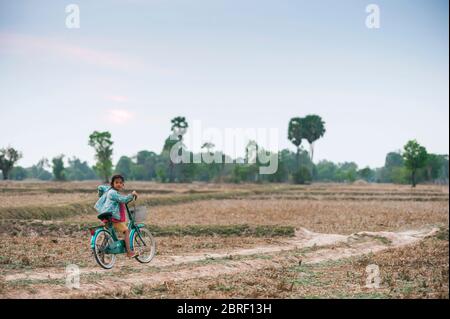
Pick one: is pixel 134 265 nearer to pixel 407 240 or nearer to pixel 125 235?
pixel 125 235

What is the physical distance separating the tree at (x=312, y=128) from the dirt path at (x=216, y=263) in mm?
96556

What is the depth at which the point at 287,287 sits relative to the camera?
366 inches

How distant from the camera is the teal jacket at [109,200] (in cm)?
980

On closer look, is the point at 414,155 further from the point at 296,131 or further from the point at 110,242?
the point at 110,242

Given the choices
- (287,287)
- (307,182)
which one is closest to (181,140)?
(307,182)

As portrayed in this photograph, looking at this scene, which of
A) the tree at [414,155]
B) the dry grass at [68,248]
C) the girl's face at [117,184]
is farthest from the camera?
the tree at [414,155]

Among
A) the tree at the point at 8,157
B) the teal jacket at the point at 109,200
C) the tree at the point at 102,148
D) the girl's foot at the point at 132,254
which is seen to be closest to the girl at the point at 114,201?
the teal jacket at the point at 109,200

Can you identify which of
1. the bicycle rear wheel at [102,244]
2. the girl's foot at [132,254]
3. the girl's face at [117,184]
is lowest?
the girl's foot at [132,254]

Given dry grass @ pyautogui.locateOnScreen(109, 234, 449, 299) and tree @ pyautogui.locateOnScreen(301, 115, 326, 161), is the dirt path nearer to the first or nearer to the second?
dry grass @ pyautogui.locateOnScreen(109, 234, 449, 299)

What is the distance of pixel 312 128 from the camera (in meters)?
115

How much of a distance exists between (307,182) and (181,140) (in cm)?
2852

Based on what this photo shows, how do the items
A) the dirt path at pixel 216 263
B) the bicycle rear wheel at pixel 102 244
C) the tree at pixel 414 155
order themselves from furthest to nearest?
the tree at pixel 414 155, the bicycle rear wheel at pixel 102 244, the dirt path at pixel 216 263

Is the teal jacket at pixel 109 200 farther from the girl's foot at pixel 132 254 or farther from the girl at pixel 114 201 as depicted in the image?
the girl's foot at pixel 132 254
